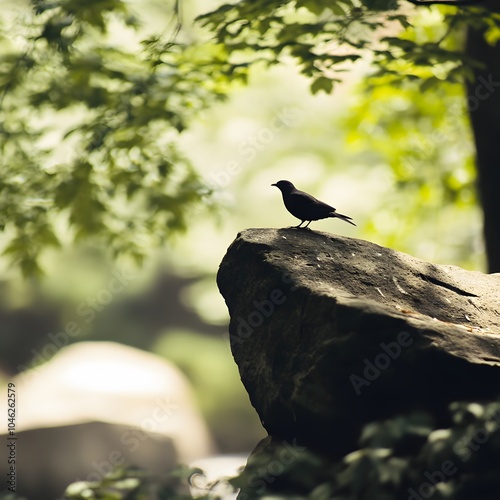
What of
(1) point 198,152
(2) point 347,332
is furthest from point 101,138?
(1) point 198,152

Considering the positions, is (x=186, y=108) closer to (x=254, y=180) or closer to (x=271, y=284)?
(x=271, y=284)

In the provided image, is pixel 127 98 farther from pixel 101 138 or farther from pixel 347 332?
pixel 347 332

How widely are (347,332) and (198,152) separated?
405 inches

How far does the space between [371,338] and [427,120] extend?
6.82 metres

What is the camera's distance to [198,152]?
43.0 ft

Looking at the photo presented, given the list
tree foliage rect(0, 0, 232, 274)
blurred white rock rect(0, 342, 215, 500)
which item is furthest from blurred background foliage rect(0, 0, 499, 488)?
blurred white rock rect(0, 342, 215, 500)

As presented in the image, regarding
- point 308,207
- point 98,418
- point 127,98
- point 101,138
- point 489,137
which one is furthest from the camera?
point 98,418

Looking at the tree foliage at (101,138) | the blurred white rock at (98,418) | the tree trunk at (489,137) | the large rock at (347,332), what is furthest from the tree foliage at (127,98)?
the blurred white rock at (98,418)

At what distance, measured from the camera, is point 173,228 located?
6969 mm

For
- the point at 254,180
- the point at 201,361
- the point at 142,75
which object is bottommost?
the point at 201,361

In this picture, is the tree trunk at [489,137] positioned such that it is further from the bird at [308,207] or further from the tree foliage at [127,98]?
the bird at [308,207]

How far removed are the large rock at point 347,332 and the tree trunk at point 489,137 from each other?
1.94 metres

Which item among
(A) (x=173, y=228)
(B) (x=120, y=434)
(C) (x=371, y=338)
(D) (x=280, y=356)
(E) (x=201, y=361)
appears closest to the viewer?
(C) (x=371, y=338)

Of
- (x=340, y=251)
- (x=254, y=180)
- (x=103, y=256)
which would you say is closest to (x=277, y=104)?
A: (x=254, y=180)
